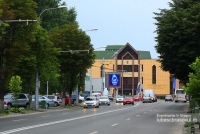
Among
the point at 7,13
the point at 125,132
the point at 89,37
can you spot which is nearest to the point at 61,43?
the point at 89,37

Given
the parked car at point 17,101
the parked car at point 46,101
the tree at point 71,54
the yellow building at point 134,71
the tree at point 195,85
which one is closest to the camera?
the tree at point 195,85

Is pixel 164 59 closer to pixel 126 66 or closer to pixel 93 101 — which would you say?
pixel 93 101

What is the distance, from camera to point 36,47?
154 feet

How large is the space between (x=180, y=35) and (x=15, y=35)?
14.0m

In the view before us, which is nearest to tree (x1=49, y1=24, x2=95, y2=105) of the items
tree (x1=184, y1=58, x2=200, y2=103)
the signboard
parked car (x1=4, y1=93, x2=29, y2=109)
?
parked car (x1=4, y1=93, x2=29, y2=109)

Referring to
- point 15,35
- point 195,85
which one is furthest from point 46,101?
point 195,85

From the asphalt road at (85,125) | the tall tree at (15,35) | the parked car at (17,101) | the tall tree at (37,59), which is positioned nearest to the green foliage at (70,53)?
the parked car at (17,101)

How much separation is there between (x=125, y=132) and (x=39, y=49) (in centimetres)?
2620

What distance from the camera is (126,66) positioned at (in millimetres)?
130500

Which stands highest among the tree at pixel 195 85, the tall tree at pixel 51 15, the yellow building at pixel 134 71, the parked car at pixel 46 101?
the tall tree at pixel 51 15

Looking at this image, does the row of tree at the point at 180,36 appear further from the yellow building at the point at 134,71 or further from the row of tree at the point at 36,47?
the yellow building at the point at 134,71

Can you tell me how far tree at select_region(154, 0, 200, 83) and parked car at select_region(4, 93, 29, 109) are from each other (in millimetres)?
16476

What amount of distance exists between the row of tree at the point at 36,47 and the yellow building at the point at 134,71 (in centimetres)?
5727

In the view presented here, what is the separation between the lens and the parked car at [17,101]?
49.4 meters
